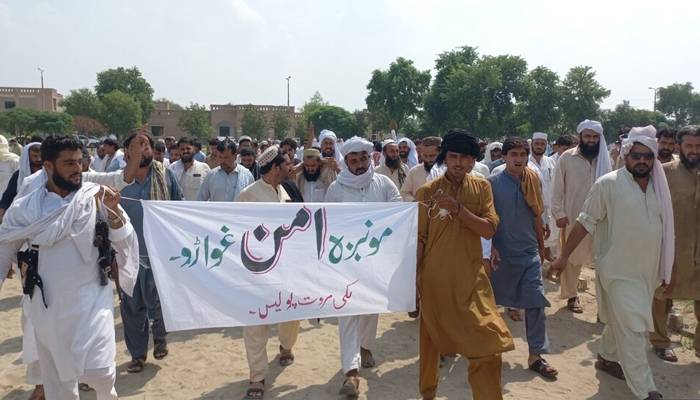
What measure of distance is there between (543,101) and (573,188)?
36713 millimetres

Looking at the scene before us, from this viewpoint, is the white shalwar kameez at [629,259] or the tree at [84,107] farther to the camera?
the tree at [84,107]

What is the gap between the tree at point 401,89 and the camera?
56.4 meters

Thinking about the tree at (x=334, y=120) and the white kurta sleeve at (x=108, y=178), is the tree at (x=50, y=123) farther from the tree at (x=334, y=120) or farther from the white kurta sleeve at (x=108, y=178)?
the white kurta sleeve at (x=108, y=178)

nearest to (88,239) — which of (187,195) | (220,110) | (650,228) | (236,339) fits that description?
(236,339)

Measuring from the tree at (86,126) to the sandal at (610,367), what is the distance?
180 ft

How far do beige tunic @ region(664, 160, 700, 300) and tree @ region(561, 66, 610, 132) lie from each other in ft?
122

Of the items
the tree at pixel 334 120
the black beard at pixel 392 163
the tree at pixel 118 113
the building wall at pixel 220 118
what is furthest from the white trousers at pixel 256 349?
the tree at pixel 334 120

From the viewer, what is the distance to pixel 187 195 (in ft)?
25.9

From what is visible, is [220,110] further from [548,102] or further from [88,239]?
[88,239]

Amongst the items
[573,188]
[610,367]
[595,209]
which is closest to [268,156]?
[595,209]

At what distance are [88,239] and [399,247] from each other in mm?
2145

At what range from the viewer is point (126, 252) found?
11.4ft

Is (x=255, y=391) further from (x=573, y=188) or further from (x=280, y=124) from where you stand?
(x=280, y=124)

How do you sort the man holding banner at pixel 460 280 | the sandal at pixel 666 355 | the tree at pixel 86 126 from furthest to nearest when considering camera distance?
the tree at pixel 86 126, the sandal at pixel 666 355, the man holding banner at pixel 460 280
